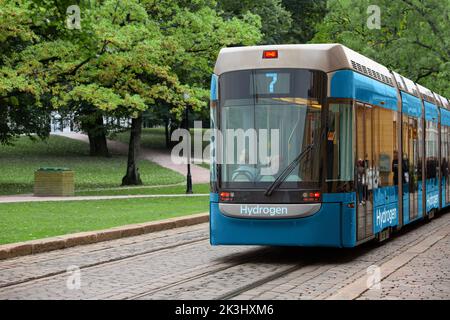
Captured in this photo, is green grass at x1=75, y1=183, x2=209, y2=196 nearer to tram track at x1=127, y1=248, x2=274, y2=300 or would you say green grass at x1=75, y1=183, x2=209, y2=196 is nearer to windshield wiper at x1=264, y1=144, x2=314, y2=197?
tram track at x1=127, y1=248, x2=274, y2=300

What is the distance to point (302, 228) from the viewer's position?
1273cm

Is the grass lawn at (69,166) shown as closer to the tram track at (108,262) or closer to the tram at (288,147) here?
the tram track at (108,262)

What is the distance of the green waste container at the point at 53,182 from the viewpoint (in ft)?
97.9

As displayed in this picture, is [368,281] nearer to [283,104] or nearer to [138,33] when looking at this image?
[283,104]

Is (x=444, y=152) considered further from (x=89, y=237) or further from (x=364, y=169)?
(x=89, y=237)

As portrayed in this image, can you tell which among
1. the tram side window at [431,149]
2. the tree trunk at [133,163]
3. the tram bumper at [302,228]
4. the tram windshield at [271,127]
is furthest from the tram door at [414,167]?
the tree trunk at [133,163]

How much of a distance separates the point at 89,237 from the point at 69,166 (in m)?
32.1

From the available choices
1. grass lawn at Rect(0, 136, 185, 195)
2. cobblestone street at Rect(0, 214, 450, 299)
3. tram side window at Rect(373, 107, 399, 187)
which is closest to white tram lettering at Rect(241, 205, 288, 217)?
cobblestone street at Rect(0, 214, 450, 299)

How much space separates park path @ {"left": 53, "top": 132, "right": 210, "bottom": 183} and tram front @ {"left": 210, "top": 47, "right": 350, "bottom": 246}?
3059 cm

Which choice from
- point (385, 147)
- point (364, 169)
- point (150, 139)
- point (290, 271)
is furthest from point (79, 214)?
point (150, 139)

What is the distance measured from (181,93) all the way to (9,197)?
7.48 metres

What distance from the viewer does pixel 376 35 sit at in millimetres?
47656

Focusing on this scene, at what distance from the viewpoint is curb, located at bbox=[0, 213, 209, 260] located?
13969mm

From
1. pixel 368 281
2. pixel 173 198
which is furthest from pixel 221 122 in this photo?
pixel 173 198
